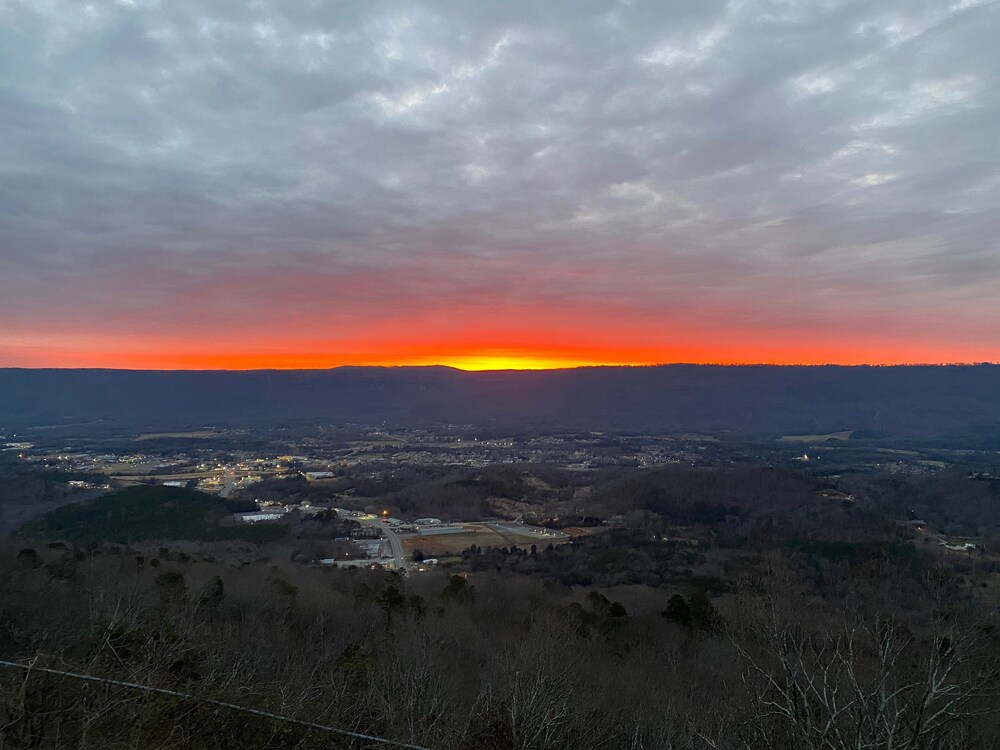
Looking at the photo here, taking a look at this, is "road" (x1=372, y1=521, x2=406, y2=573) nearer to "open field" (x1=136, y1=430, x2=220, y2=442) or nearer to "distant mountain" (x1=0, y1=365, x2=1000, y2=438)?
"open field" (x1=136, y1=430, x2=220, y2=442)

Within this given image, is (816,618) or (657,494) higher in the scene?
(816,618)

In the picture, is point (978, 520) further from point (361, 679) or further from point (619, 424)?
point (619, 424)

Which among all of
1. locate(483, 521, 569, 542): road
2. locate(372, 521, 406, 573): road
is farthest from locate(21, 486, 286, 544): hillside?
locate(483, 521, 569, 542): road

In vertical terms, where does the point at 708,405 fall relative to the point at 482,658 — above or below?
above

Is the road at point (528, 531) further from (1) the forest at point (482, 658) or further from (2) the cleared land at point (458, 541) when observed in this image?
(1) the forest at point (482, 658)

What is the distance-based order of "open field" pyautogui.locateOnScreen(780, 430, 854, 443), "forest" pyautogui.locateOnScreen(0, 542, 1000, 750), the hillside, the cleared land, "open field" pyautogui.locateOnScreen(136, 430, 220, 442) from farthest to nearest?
"open field" pyautogui.locateOnScreen(780, 430, 854, 443) → "open field" pyautogui.locateOnScreen(136, 430, 220, 442) → the cleared land → the hillside → "forest" pyautogui.locateOnScreen(0, 542, 1000, 750)

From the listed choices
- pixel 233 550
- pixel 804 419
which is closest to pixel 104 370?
pixel 233 550

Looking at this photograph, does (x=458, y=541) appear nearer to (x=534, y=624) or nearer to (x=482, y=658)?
(x=534, y=624)

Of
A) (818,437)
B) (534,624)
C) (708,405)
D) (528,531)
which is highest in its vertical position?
(708,405)

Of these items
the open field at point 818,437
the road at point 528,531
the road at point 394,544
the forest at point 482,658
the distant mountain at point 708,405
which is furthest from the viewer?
the distant mountain at point 708,405

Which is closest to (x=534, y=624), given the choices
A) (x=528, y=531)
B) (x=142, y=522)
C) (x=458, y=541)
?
(x=458, y=541)

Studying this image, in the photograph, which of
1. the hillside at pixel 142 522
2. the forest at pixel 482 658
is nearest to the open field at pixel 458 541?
the forest at pixel 482 658
